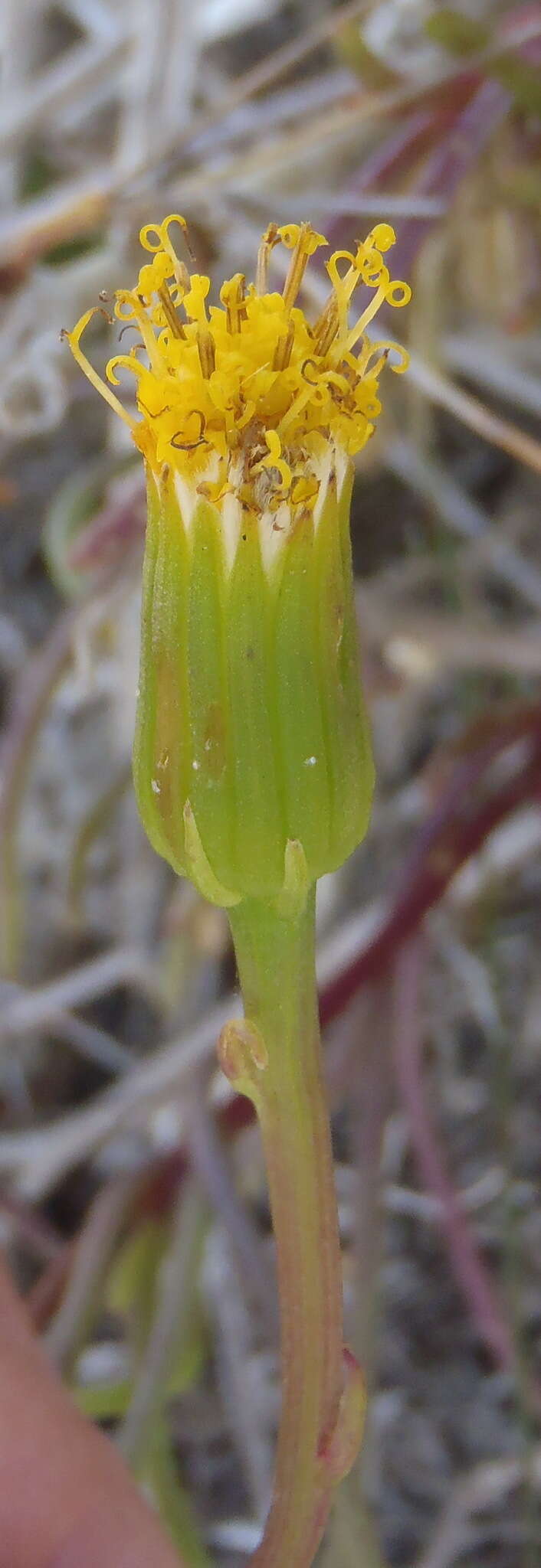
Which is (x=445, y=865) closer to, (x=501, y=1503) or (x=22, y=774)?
(x=22, y=774)

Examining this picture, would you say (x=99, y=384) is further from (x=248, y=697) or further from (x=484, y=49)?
(x=484, y=49)

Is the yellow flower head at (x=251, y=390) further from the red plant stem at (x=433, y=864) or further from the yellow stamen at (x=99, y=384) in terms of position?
the red plant stem at (x=433, y=864)

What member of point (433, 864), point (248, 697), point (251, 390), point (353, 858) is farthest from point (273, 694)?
point (353, 858)

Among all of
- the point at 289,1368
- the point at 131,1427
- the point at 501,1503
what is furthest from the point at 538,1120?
the point at 289,1368

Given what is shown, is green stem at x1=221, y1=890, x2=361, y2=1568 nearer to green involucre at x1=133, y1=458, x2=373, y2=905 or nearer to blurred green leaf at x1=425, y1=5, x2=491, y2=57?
green involucre at x1=133, y1=458, x2=373, y2=905

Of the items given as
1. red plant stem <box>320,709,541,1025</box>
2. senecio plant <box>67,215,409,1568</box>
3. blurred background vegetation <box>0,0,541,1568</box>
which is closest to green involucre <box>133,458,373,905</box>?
senecio plant <box>67,215,409,1568</box>

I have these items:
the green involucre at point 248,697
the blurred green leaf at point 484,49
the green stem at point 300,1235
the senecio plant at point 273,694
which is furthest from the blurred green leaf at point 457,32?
the green stem at point 300,1235
